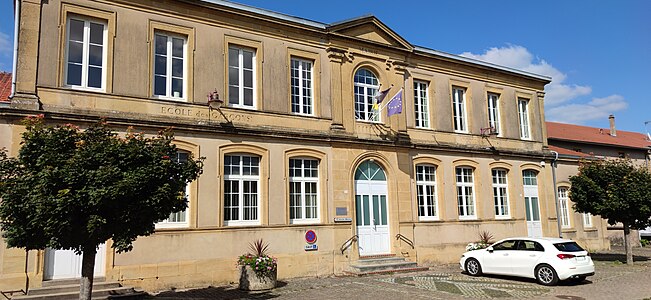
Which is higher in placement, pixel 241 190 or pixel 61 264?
pixel 241 190

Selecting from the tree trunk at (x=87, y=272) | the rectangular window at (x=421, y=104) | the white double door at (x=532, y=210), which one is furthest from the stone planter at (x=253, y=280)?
the white double door at (x=532, y=210)

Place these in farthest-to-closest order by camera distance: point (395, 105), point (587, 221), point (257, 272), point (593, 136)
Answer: point (593, 136) < point (587, 221) < point (395, 105) < point (257, 272)

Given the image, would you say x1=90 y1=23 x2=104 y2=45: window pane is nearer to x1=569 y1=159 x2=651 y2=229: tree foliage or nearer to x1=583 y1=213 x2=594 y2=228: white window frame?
x1=569 y1=159 x2=651 y2=229: tree foliage

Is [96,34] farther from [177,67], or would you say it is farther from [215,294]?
[215,294]

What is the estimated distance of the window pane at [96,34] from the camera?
12.2 meters

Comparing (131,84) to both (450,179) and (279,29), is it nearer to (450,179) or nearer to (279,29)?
(279,29)

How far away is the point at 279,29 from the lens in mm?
15023

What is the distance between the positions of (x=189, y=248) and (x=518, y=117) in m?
15.7

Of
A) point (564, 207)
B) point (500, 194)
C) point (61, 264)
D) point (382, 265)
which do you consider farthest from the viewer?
point (564, 207)

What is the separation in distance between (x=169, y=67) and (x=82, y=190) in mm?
6591

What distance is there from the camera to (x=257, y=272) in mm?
11969

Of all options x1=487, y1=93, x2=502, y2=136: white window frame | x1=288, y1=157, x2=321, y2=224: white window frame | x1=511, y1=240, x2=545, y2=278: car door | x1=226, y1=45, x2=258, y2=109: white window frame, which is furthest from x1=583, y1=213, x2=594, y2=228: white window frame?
x1=226, y1=45, x2=258, y2=109: white window frame

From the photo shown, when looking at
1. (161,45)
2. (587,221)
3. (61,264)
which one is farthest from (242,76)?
(587,221)

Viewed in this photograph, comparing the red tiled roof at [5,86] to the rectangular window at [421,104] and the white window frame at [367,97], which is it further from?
the rectangular window at [421,104]
